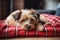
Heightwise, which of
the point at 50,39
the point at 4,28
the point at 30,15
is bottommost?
the point at 50,39

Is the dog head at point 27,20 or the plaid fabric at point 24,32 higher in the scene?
the dog head at point 27,20

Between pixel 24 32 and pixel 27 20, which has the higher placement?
pixel 27 20

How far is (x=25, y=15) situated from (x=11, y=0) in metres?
2.88

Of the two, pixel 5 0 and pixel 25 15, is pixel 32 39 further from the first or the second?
pixel 5 0

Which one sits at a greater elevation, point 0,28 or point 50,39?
point 0,28

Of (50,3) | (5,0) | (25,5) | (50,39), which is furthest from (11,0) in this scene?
(50,39)

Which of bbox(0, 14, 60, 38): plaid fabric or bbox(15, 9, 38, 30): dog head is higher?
bbox(15, 9, 38, 30): dog head

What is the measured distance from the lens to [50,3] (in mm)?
5051

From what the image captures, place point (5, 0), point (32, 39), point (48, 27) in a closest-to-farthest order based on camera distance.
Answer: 1. point (32, 39)
2. point (48, 27)
3. point (5, 0)

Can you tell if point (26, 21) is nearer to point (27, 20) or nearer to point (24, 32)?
point (27, 20)

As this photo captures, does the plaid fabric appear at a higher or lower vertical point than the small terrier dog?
lower

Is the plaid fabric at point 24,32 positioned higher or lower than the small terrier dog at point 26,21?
lower

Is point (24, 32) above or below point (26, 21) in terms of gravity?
below

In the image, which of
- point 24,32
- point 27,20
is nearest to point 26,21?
point 27,20
